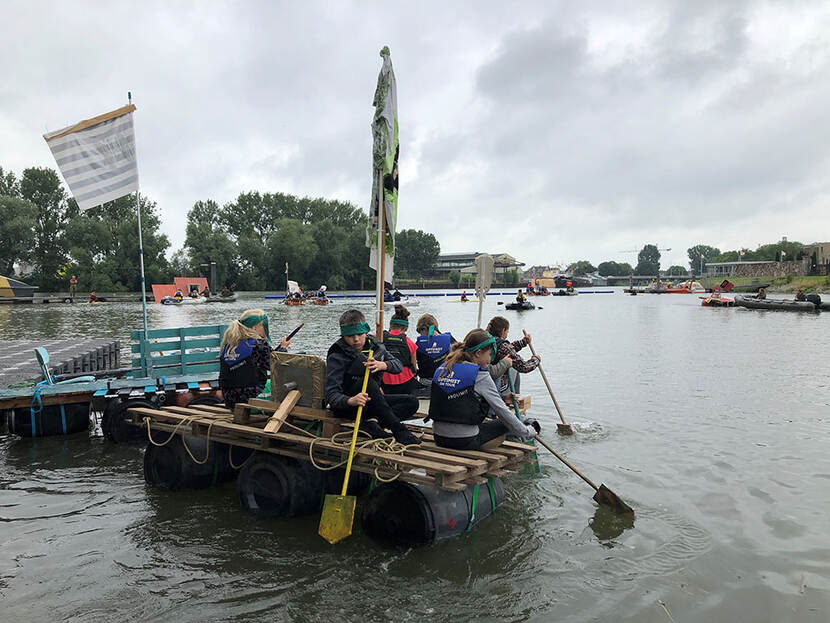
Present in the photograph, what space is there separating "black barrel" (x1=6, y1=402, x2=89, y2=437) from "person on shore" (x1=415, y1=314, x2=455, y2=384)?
6.59 m

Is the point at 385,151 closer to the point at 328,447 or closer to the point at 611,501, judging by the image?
the point at 328,447

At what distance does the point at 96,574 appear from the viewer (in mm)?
5816

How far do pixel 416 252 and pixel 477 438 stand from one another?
160957 millimetres

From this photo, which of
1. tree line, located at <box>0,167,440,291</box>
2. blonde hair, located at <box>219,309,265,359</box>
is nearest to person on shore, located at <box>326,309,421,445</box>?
blonde hair, located at <box>219,309,265,359</box>

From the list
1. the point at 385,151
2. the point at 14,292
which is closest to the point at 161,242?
the point at 14,292

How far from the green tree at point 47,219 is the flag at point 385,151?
Answer: 9400cm

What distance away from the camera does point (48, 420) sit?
35.4ft

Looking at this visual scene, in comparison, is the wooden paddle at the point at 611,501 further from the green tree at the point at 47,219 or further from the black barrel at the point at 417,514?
the green tree at the point at 47,219

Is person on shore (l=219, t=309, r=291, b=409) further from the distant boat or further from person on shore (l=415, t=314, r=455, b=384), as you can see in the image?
the distant boat

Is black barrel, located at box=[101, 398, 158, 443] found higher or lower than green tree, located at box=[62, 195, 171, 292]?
lower

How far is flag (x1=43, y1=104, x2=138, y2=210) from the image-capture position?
37.7ft

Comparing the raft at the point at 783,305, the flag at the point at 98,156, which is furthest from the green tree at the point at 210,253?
the flag at the point at 98,156

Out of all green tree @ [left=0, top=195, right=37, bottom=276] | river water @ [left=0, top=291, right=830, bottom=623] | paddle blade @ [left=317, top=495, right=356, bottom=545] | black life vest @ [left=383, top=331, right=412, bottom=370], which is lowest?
river water @ [left=0, top=291, right=830, bottom=623]

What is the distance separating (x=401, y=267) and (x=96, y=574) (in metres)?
161
